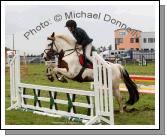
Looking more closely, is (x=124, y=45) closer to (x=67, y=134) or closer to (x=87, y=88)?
(x=87, y=88)

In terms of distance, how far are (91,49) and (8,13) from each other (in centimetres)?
98

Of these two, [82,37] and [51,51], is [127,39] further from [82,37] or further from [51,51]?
[51,51]

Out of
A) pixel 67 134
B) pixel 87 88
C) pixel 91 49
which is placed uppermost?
pixel 91 49

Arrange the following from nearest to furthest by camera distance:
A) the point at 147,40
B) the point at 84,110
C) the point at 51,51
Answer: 1. the point at 147,40
2. the point at 84,110
3. the point at 51,51

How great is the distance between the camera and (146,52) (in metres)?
6.95

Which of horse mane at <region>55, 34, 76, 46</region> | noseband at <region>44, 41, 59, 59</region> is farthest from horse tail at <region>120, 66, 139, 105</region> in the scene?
noseband at <region>44, 41, 59, 59</region>

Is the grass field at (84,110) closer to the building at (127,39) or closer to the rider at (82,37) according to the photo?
the building at (127,39)

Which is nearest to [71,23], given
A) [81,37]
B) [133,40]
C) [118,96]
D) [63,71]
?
[81,37]

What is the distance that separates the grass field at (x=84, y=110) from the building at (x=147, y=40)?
20 centimetres

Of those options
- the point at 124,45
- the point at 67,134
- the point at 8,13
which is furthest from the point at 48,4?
the point at 67,134

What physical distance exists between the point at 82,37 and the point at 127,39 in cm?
49

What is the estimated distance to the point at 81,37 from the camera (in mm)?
7016

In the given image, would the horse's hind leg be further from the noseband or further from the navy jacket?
the noseband

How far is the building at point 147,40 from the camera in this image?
22.3 ft
